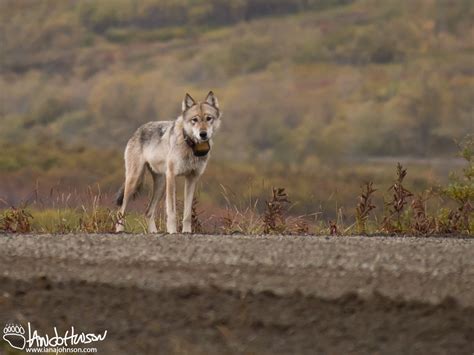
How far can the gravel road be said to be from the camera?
25.6 ft

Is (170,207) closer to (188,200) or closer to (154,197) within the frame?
(188,200)

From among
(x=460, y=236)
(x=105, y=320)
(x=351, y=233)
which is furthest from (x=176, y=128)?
(x=105, y=320)

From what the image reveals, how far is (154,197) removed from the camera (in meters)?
13.5

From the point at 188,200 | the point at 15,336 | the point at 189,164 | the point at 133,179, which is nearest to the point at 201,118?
the point at 189,164

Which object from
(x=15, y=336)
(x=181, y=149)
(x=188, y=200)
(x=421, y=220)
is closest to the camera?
(x=15, y=336)

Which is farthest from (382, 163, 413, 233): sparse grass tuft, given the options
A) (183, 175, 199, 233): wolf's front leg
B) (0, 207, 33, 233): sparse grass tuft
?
(0, 207, 33, 233): sparse grass tuft

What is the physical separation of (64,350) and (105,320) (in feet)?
1.75

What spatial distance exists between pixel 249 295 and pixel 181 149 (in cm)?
446

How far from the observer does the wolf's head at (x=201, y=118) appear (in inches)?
488

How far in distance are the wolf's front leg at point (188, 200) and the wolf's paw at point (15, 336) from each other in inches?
165

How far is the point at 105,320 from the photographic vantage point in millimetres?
8125

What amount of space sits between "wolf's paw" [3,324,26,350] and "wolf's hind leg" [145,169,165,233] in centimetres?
528

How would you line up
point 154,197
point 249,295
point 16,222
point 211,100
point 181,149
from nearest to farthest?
point 249,295
point 16,222
point 181,149
point 211,100
point 154,197

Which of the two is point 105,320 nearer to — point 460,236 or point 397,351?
point 397,351
